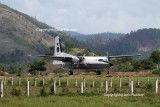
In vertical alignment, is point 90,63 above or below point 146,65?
above

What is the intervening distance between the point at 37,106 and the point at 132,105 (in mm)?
5195

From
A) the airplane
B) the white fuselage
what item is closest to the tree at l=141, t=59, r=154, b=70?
the airplane

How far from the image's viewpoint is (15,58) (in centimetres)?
18562

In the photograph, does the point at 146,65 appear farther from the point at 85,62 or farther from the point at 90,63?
the point at 85,62

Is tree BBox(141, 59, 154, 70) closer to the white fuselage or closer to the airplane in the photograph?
the airplane

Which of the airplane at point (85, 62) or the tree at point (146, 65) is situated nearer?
the airplane at point (85, 62)

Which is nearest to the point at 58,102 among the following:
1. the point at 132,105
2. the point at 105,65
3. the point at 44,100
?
the point at 44,100

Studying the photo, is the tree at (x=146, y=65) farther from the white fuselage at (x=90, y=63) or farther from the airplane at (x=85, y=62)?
the white fuselage at (x=90, y=63)

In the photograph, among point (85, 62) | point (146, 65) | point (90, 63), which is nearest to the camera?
point (90, 63)

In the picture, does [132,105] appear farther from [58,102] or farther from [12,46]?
[12,46]

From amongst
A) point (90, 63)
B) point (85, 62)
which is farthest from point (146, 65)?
point (85, 62)

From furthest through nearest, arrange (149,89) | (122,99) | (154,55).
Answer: (154,55) < (149,89) < (122,99)

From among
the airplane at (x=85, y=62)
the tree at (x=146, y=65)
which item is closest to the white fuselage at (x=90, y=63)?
the airplane at (x=85, y=62)

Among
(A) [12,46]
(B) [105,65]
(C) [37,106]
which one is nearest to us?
(C) [37,106]
